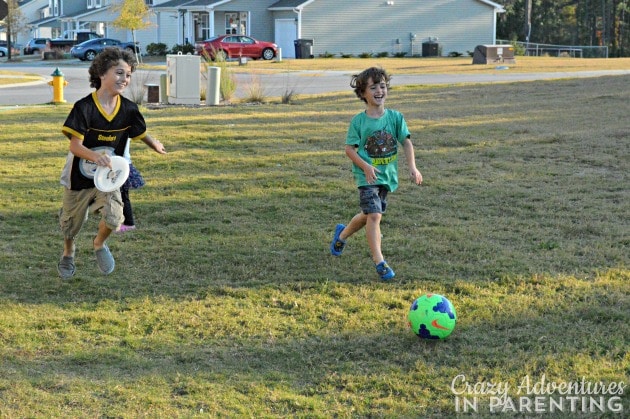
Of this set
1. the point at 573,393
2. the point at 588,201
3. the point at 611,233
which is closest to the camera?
the point at 573,393

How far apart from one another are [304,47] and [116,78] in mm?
40388

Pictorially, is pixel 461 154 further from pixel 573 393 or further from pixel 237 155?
pixel 573 393

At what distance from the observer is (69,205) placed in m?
5.96

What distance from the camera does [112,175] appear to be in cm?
570

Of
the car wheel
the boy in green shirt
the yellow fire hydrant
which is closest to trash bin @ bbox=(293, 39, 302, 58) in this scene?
the car wheel

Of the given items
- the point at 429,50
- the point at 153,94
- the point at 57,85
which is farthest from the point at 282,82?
the point at 429,50

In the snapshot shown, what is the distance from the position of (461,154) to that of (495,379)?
7.14m

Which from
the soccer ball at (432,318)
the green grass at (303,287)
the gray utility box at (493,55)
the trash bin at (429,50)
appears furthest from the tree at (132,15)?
the soccer ball at (432,318)

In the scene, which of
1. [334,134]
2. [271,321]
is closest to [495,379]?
[271,321]

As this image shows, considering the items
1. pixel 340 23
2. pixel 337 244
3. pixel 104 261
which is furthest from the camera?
pixel 340 23

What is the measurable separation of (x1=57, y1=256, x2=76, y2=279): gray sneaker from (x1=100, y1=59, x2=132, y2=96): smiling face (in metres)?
1.25

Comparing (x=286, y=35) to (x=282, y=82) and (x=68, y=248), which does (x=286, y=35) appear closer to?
(x=282, y=82)

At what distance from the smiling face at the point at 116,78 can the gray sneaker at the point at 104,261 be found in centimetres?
113

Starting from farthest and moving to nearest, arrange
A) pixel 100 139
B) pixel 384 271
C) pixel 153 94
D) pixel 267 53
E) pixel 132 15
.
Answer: pixel 267 53, pixel 132 15, pixel 153 94, pixel 384 271, pixel 100 139
